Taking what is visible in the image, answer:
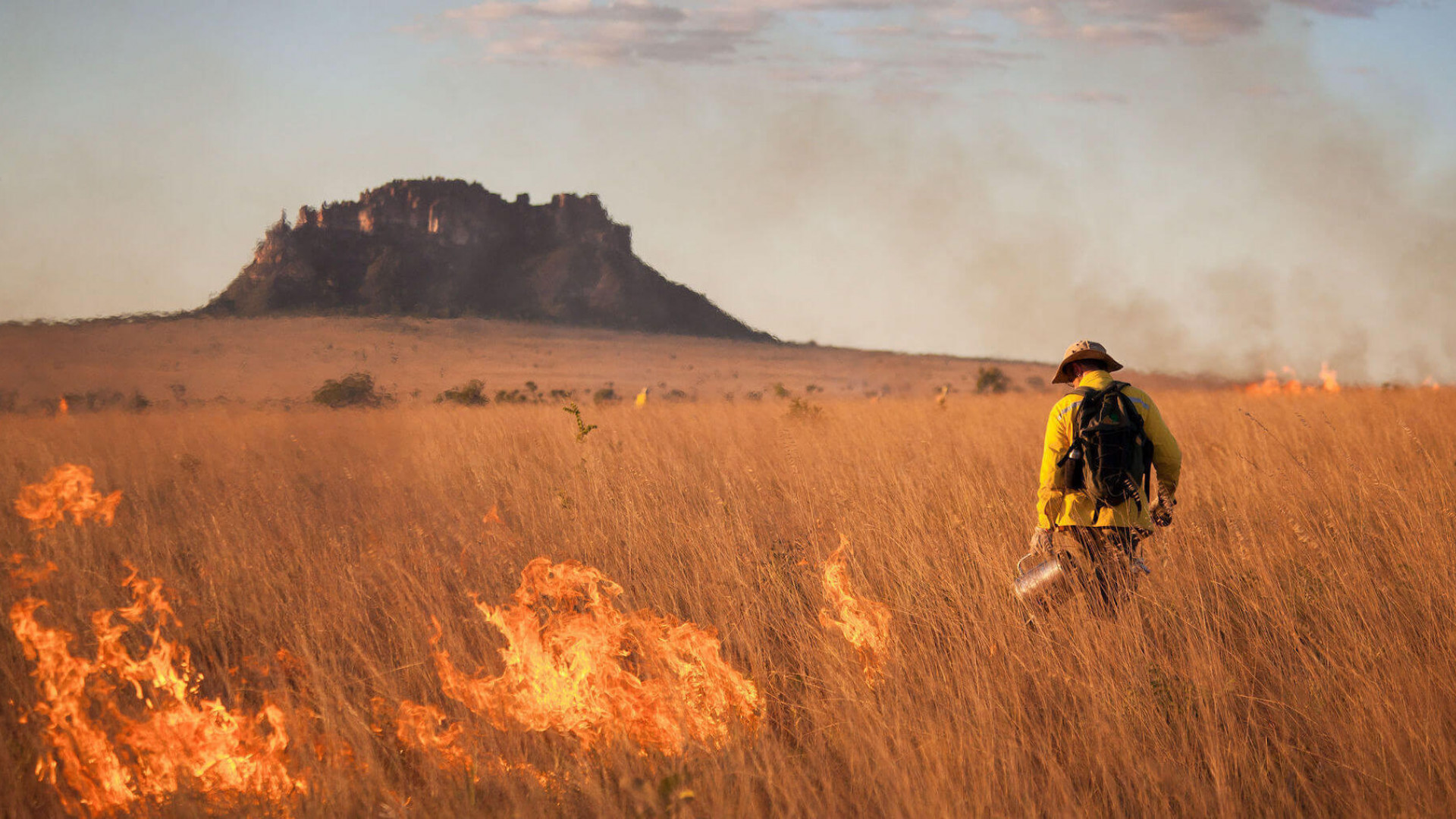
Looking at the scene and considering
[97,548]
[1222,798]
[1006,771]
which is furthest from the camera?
[97,548]

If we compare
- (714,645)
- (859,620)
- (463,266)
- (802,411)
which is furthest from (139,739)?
(463,266)

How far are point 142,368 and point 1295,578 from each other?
1923 inches

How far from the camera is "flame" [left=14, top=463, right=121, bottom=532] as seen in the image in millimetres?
6531

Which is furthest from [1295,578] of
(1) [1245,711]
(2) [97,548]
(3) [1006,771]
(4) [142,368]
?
(4) [142,368]

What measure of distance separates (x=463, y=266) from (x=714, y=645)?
323 ft

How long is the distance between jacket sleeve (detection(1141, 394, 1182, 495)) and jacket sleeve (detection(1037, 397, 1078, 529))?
1.19 ft

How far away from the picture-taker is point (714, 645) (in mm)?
3793

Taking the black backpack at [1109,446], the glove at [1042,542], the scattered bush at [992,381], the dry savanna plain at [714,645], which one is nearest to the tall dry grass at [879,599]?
the dry savanna plain at [714,645]

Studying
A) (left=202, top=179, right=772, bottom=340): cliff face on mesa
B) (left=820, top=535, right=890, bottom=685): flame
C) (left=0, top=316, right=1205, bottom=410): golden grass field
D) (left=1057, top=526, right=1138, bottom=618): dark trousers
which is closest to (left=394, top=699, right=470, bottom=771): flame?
(left=820, top=535, right=890, bottom=685): flame

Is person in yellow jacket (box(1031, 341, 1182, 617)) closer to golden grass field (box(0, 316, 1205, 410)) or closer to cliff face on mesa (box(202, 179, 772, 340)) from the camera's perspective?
golden grass field (box(0, 316, 1205, 410))

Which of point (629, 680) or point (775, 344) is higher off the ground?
point (775, 344)

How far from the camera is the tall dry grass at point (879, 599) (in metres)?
2.96

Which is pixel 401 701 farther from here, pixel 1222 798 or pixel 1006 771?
pixel 1222 798

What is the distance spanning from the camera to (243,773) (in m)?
3.15
